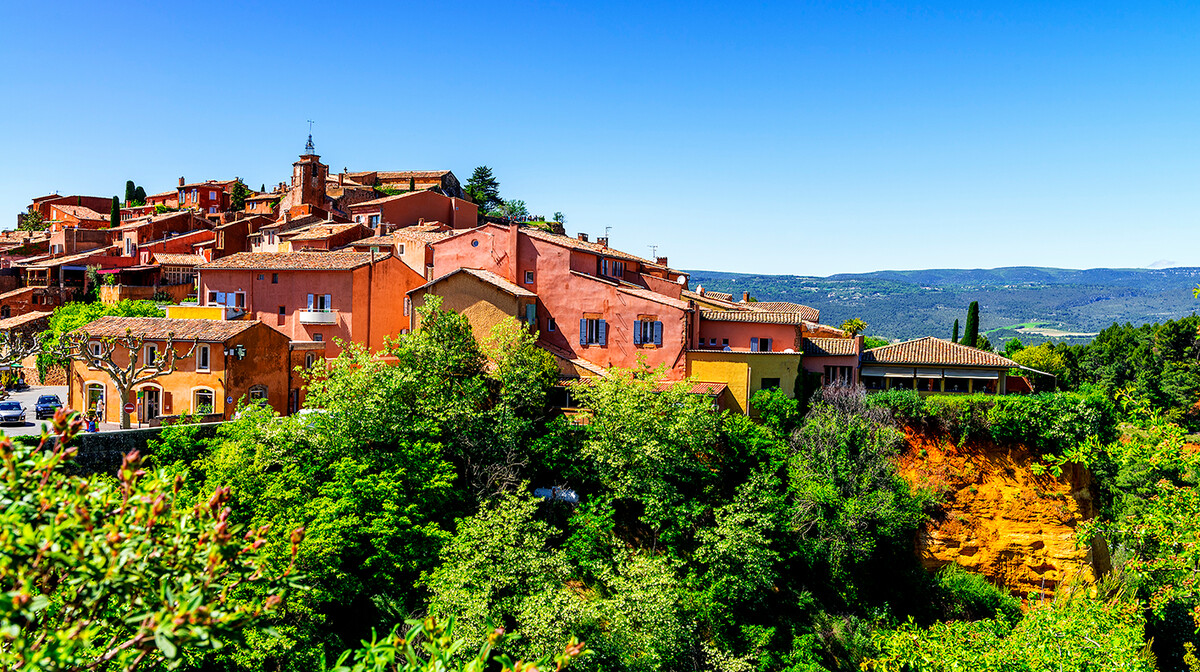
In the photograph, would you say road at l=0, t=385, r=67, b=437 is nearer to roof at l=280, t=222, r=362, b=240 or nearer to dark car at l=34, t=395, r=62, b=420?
dark car at l=34, t=395, r=62, b=420

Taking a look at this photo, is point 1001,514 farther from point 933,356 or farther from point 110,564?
point 110,564

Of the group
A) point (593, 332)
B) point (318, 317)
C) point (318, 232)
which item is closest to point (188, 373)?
point (318, 317)

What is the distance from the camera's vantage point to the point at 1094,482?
39031 millimetres

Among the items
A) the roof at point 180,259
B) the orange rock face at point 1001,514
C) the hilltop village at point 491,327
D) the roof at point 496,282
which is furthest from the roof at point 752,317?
the roof at point 180,259

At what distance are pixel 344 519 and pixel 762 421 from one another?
64.4 feet

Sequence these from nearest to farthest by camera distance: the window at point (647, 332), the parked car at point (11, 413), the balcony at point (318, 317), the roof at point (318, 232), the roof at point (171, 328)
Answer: the roof at point (171, 328)
the parked car at point (11, 413)
the window at point (647, 332)
the balcony at point (318, 317)
the roof at point (318, 232)

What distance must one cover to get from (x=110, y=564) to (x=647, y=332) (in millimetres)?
32632

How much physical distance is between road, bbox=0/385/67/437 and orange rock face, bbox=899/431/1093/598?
127ft

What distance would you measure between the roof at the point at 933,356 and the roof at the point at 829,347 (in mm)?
1029

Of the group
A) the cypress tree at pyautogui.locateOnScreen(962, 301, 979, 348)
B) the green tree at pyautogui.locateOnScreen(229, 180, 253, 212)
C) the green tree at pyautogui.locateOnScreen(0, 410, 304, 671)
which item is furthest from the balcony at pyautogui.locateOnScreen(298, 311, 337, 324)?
the green tree at pyautogui.locateOnScreen(229, 180, 253, 212)

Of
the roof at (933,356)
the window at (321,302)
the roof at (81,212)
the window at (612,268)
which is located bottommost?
the roof at (933,356)

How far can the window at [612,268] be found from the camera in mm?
45500

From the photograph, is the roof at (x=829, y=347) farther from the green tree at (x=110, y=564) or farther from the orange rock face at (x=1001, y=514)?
the green tree at (x=110, y=564)

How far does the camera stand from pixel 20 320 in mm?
58219
